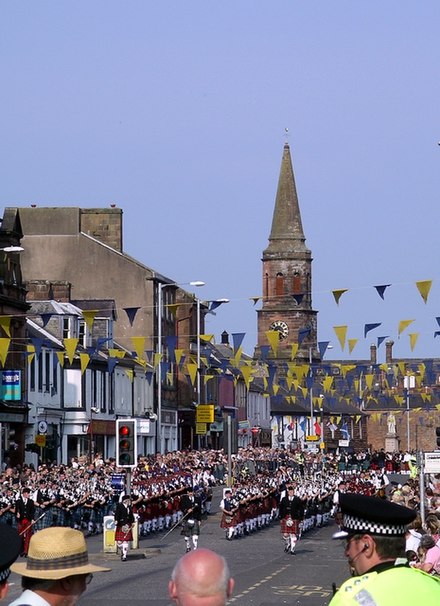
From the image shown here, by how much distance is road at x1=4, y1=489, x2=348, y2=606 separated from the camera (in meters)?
25.5

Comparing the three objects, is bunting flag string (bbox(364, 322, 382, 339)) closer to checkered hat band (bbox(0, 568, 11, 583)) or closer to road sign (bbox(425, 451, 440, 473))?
road sign (bbox(425, 451, 440, 473))

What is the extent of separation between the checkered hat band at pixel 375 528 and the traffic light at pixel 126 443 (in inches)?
1106

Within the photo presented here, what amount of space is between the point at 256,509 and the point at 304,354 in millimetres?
113076

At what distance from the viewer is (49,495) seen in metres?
39.8

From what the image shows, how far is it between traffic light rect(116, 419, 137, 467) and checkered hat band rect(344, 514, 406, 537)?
2809cm

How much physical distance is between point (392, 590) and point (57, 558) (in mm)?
1266

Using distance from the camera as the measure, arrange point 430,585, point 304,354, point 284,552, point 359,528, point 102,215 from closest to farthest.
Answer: point 430,585 → point 359,528 → point 284,552 → point 102,215 → point 304,354

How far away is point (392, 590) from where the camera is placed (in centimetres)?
591

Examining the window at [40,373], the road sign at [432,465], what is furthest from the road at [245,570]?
the window at [40,373]

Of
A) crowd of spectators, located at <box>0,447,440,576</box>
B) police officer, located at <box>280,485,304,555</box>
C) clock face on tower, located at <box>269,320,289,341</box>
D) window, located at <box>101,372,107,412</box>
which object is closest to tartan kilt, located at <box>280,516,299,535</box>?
police officer, located at <box>280,485,304,555</box>

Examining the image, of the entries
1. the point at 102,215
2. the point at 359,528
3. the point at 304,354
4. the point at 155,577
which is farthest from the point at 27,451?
the point at 304,354

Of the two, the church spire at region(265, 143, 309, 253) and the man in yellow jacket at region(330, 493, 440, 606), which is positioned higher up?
the church spire at region(265, 143, 309, 253)

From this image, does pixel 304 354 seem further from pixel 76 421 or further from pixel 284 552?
pixel 284 552

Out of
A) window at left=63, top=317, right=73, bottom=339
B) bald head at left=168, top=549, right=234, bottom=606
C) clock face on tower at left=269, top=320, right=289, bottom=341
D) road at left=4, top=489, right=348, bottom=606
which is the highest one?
clock face on tower at left=269, top=320, right=289, bottom=341
